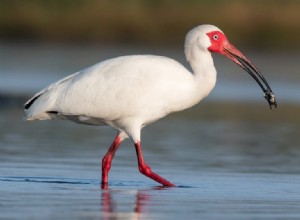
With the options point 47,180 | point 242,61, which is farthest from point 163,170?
point 47,180

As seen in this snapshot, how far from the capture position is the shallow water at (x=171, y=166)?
1337cm

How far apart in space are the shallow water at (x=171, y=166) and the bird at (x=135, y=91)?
27.5 inches

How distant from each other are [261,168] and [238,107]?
9.90m

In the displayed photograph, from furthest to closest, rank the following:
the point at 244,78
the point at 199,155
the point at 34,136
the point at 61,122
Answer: the point at 244,78 → the point at 61,122 → the point at 34,136 → the point at 199,155

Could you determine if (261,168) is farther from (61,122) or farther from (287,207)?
(61,122)

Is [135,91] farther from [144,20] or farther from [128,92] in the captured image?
[144,20]

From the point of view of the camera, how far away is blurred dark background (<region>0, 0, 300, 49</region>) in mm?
48688

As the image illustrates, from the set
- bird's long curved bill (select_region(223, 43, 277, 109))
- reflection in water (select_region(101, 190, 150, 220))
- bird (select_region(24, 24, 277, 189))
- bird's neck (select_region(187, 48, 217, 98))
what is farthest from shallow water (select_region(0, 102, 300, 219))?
bird's neck (select_region(187, 48, 217, 98))

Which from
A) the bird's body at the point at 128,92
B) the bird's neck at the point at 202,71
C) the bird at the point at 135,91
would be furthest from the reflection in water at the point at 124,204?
the bird's neck at the point at 202,71

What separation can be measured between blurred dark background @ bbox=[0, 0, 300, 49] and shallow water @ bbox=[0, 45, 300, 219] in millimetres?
19097

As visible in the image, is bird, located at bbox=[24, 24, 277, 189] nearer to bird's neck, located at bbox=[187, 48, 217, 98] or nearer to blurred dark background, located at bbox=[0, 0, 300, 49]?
bird's neck, located at bbox=[187, 48, 217, 98]

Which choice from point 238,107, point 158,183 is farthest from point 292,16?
point 158,183

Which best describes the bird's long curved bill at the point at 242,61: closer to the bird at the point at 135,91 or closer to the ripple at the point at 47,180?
the bird at the point at 135,91

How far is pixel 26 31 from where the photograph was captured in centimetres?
5006
